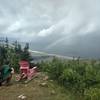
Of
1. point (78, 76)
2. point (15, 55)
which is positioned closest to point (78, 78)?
point (78, 76)

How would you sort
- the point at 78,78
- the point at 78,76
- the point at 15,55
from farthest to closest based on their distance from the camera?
1. the point at 15,55
2. the point at 78,76
3. the point at 78,78

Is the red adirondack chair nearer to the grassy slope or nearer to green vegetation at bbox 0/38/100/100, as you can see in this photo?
the grassy slope

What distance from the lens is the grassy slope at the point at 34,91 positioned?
47.7 ft

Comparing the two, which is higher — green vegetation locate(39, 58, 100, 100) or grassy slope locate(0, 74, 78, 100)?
green vegetation locate(39, 58, 100, 100)

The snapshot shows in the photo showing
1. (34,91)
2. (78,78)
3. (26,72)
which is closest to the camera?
(34,91)

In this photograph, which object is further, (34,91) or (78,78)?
(78,78)

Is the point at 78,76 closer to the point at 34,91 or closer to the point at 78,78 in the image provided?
the point at 78,78

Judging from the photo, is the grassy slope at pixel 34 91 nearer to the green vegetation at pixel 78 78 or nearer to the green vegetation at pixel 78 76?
the green vegetation at pixel 78 78

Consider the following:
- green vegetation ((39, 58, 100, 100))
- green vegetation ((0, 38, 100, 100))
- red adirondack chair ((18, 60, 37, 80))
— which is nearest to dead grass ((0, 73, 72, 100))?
green vegetation ((0, 38, 100, 100))

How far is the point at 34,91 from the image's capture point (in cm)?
1545

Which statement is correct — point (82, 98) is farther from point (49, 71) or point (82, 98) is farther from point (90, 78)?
point (49, 71)

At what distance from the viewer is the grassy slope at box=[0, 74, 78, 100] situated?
47.7ft

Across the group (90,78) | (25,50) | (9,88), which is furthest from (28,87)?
(25,50)

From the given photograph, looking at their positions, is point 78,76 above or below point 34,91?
above
